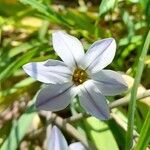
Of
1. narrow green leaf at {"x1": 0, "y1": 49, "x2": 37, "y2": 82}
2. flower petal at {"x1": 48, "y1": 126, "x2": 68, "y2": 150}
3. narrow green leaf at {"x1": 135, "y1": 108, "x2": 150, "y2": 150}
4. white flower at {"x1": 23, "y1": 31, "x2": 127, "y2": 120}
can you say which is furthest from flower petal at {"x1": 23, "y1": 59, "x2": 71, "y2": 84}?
narrow green leaf at {"x1": 0, "y1": 49, "x2": 37, "y2": 82}

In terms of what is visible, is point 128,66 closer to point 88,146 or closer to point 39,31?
point 39,31

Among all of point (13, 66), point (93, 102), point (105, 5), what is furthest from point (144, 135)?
point (13, 66)

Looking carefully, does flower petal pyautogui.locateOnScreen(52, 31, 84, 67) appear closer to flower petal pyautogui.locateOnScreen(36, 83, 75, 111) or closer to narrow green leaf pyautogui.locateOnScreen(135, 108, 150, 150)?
flower petal pyautogui.locateOnScreen(36, 83, 75, 111)

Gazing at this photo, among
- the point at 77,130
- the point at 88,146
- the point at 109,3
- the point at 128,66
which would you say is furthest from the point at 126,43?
the point at 88,146

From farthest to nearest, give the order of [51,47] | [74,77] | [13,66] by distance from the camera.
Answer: [51,47]
[13,66]
[74,77]

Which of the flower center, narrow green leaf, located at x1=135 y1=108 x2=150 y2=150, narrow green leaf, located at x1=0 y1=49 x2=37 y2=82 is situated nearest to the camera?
narrow green leaf, located at x1=135 y1=108 x2=150 y2=150

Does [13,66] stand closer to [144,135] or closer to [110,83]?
[110,83]
